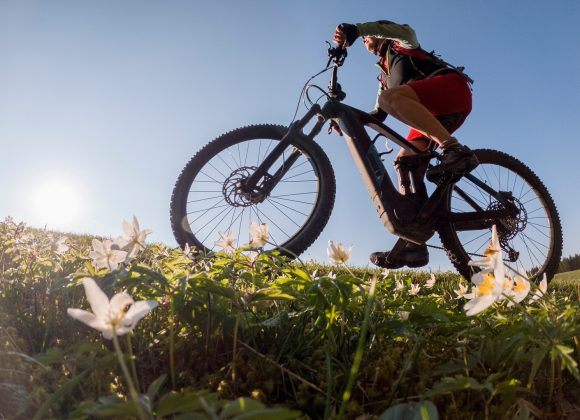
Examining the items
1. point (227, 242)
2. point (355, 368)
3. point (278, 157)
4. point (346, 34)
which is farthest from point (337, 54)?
point (355, 368)

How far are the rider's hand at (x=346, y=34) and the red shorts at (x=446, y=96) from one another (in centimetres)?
63

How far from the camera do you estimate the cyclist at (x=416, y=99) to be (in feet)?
11.8

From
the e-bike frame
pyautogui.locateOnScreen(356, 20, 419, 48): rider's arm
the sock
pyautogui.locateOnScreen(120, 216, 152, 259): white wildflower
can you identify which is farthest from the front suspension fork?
pyautogui.locateOnScreen(120, 216, 152, 259): white wildflower

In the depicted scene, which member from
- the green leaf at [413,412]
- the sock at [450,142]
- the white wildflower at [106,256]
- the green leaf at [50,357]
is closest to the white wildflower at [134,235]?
the white wildflower at [106,256]

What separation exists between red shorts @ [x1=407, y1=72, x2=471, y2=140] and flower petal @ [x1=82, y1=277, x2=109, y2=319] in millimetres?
3325

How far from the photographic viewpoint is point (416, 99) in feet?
11.9

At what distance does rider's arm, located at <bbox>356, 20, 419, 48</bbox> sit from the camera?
3680 mm

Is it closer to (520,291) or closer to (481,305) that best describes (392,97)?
(520,291)

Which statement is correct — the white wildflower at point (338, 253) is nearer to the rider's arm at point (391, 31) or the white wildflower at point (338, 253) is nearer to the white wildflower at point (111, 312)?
the white wildflower at point (111, 312)

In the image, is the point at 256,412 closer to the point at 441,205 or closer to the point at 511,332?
the point at 511,332

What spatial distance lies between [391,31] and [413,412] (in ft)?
11.3

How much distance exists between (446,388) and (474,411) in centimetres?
28

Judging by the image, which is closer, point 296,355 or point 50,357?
point 50,357

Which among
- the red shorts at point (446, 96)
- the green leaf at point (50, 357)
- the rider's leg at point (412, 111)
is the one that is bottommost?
the green leaf at point (50, 357)
